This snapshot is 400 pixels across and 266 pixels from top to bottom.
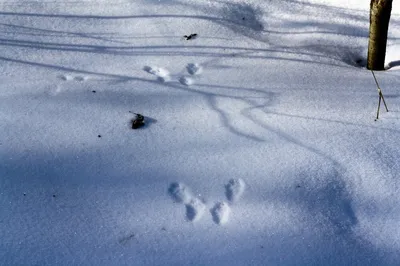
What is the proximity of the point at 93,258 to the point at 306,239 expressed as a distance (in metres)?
1.00

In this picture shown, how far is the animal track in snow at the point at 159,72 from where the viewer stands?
117 inches

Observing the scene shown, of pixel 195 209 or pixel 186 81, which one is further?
pixel 186 81

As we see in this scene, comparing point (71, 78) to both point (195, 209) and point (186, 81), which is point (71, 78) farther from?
point (195, 209)

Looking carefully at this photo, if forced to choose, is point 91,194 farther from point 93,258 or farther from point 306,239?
point 306,239

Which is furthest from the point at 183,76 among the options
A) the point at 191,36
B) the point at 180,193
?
the point at 180,193

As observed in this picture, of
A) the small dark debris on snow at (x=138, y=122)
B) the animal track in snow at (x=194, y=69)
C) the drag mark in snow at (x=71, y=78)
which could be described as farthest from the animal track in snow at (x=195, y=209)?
the drag mark in snow at (x=71, y=78)

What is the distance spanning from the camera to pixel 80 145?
7.92 feet

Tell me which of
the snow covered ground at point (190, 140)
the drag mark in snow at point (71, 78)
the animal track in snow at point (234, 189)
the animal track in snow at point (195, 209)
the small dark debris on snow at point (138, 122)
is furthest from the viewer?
the drag mark in snow at point (71, 78)

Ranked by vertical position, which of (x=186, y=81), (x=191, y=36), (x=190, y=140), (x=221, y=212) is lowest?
(x=221, y=212)

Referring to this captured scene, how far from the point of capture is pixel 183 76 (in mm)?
3006

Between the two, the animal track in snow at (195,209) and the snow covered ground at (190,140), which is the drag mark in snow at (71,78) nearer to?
the snow covered ground at (190,140)

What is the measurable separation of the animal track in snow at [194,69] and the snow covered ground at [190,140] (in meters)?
0.01

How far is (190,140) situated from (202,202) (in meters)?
0.46

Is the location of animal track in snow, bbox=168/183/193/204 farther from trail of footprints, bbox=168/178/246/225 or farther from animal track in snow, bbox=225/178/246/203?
animal track in snow, bbox=225/178/246/203
